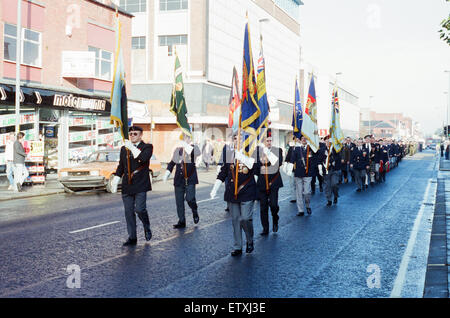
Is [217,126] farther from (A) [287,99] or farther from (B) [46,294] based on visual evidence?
(B) [46,294]

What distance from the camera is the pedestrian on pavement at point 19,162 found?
16672 millimetres

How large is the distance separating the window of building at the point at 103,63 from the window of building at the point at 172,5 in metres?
16.3

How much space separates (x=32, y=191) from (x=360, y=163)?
38.0ft

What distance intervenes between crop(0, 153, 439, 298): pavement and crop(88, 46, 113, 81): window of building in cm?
1418

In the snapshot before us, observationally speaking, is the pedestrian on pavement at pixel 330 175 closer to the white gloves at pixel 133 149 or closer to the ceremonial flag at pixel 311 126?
the ceremonial flag at pixel 311 126

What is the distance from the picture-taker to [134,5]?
139 feet

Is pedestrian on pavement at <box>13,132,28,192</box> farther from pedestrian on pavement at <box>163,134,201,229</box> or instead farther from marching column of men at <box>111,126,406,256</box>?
pedestrian on pavement at <box>163,134,201,229</box>

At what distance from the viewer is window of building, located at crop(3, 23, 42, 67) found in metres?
20.1

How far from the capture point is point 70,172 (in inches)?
647

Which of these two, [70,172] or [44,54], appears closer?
[70,172]
